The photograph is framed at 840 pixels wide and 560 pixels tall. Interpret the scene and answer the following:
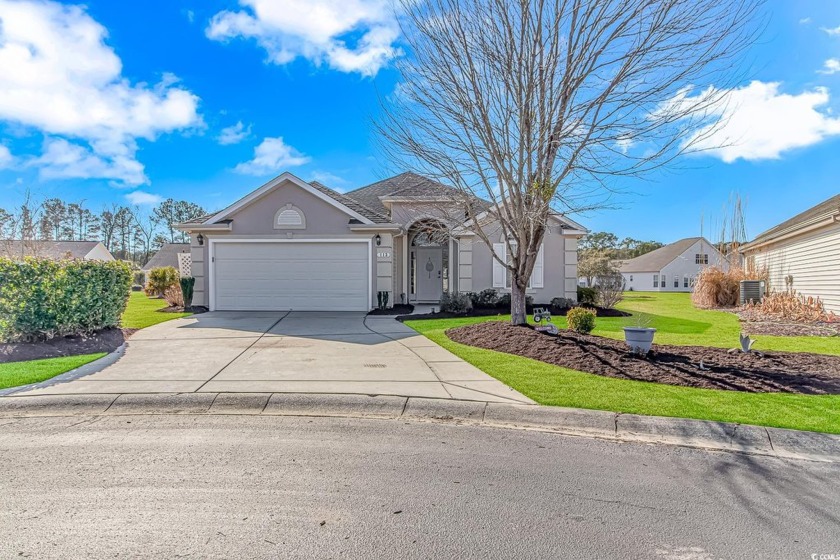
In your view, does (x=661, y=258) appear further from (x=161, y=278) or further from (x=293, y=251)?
(x=161, y=278)

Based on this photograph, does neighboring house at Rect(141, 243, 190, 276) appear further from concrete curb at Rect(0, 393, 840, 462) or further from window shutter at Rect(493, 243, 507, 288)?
concrete curb at Rect(0, 393, 840, 462)

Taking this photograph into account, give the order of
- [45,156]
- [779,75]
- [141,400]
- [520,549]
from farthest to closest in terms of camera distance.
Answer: [45,156] → [779,75] → [141,400] → [520,549]

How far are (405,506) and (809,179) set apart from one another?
2262 cm

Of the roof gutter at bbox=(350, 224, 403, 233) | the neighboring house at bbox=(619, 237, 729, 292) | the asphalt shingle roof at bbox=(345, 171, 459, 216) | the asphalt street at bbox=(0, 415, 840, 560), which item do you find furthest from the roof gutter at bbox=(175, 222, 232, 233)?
the neighboring house at bbox=(619, 237, 729, 292)

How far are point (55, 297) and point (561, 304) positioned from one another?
1361cm

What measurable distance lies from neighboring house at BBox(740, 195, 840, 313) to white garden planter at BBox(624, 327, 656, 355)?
32.5 feet

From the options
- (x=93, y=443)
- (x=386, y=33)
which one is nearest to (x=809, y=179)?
(x=386, y=33)

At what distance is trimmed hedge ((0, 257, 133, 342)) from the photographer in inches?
303

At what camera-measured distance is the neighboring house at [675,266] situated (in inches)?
1805

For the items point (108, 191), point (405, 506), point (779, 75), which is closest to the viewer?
point (405, 506)

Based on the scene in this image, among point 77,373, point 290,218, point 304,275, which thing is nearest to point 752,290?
point 304,275

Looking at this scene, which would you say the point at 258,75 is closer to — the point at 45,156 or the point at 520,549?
the point at 45,156

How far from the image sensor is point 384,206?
1767 centimetres

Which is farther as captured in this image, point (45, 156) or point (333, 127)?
point (45, 156)
